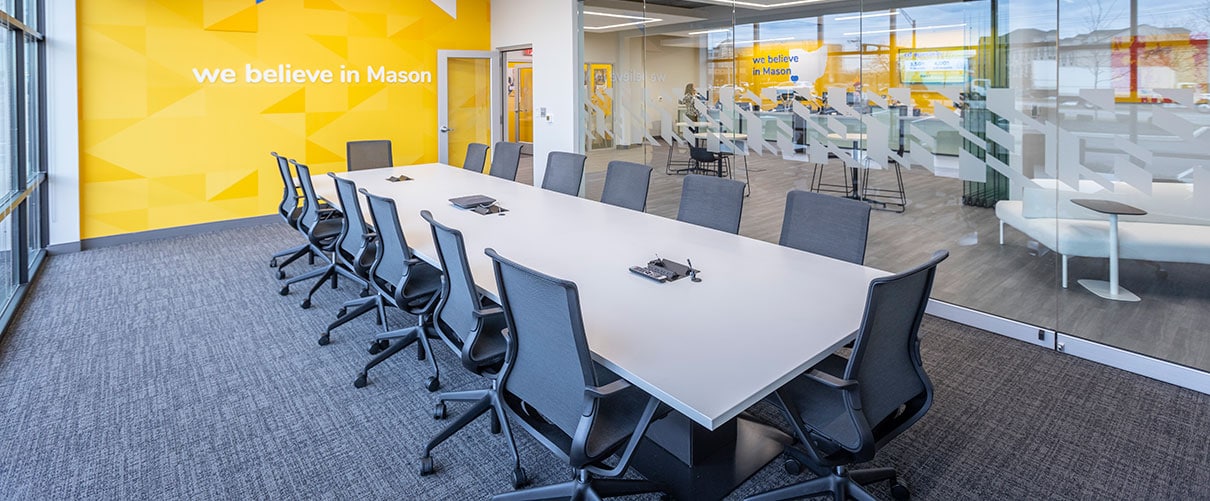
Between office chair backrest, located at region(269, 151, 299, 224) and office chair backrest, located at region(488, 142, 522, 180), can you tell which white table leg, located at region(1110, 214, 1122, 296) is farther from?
office chair backrest, located at region(269, 151, 299, 224)

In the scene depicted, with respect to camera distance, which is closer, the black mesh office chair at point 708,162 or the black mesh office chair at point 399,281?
the black mesh office chair at point 399,281

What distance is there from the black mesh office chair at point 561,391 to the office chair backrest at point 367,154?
502cm

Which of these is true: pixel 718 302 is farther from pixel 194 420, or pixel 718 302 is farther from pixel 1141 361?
pixel 1141 361

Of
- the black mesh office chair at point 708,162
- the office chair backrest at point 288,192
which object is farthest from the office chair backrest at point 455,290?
the black mesh office chair at point 708,162

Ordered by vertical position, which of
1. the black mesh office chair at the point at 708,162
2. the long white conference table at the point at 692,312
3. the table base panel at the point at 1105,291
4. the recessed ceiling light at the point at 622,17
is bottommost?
the table base panel at the point at 1105,291

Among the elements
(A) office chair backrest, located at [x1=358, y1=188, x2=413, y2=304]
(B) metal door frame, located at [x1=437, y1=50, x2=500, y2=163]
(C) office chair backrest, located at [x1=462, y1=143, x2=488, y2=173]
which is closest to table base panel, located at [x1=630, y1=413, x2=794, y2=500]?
(A) office chair backrest, located at [x1=358, y1=188, x2=413, y2=304]

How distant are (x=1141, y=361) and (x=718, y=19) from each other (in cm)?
393

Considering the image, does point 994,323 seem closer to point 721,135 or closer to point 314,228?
point 721,135

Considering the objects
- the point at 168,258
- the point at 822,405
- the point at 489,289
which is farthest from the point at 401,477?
the point at 168,258

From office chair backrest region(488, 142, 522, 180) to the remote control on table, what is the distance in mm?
3233

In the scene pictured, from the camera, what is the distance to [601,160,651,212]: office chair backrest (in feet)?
13.5

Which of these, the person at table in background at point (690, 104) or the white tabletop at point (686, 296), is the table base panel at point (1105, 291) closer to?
the white tabletop at point (686, 296)

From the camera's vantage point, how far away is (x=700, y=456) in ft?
8.07

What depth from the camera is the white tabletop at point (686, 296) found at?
5.48ft
